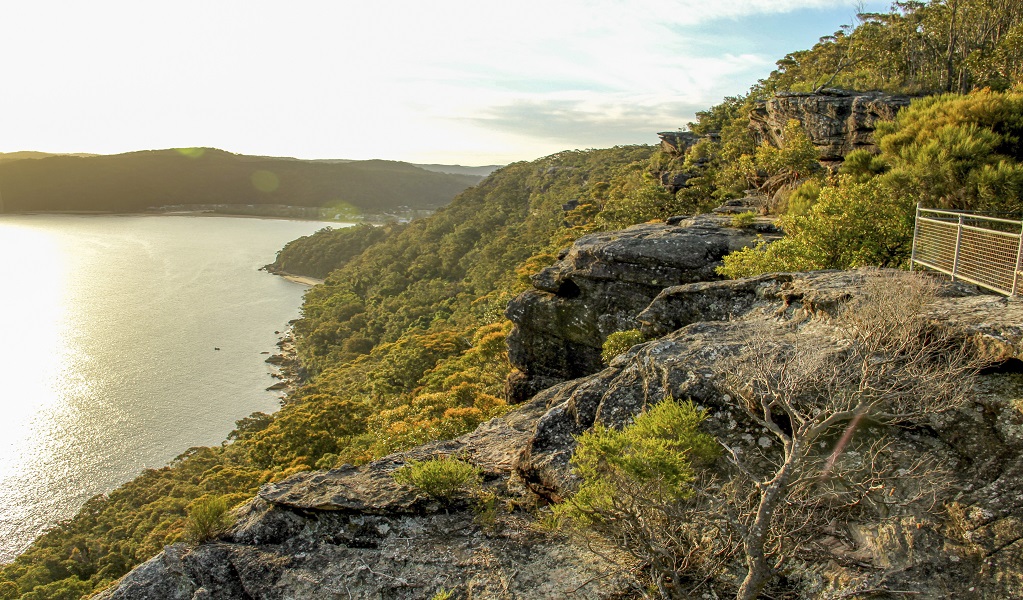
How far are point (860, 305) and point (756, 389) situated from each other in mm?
2164

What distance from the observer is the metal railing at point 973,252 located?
7.35 m

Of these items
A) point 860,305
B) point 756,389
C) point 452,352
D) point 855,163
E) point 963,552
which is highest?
point 855,163

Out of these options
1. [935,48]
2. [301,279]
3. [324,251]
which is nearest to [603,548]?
[935,48]

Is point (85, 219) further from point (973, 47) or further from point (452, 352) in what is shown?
point (973, 47)

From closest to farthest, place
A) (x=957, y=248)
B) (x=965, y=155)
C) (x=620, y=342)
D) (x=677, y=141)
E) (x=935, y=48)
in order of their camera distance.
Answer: (x=957, y=248) < (x=965, y=155) < (x=620, y=342) < (x=935, y=48) < (x=677, y=141)

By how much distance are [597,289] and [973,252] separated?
883 cm

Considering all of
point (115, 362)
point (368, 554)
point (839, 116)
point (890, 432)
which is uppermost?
point (839, 116)

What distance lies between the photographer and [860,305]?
23.9 ft

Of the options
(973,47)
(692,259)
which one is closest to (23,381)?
(692,259)

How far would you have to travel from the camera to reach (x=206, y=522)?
24.8 ft

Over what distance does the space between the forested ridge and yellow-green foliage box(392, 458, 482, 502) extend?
322cm

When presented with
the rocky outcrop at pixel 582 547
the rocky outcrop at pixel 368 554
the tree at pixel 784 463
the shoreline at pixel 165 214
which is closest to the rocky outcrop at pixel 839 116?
the rocky outcrop at pixel 582 547

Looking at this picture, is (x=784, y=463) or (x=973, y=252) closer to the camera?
(x=784, y=463)

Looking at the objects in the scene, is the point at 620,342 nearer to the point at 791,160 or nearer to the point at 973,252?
the point at 973,252
